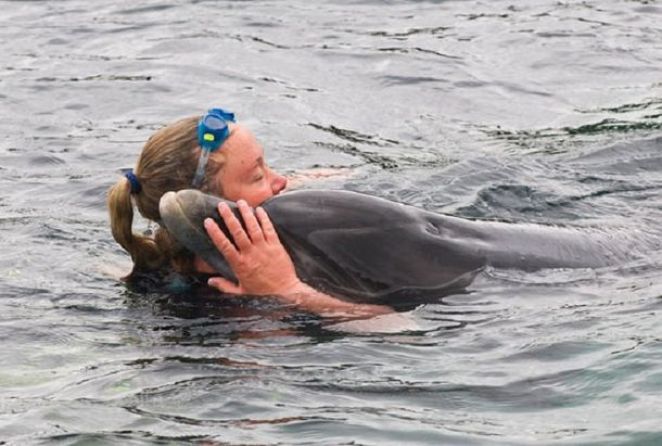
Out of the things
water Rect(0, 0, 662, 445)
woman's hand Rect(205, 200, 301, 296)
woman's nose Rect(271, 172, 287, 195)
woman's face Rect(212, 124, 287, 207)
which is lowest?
water Rect(0, 0, 662, 445)

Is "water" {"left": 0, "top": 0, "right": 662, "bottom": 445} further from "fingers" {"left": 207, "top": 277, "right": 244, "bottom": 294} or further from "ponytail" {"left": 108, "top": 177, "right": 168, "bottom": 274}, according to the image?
"ponytail" {"left": 108, "top": 177, "right": 168, "bottom": 274}

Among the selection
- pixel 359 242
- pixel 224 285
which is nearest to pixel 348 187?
pixel 224 285

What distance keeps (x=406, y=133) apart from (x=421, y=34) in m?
3.20

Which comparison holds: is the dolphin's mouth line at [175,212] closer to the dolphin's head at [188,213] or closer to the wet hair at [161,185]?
the dolphin's head at [188,213]

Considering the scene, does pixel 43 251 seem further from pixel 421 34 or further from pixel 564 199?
pixel 421 34

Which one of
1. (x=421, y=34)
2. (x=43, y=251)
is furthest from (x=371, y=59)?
(x=43, y=251)

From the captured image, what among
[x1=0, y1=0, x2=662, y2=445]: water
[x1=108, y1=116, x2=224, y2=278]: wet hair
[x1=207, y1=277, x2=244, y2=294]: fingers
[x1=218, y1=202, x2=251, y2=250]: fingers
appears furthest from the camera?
[x1=108, y1=116, x2=224, y2=278]: wet hair

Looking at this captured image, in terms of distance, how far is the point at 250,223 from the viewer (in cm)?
682

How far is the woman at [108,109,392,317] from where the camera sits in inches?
271

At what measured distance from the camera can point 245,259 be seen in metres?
6.89

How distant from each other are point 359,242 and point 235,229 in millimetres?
620

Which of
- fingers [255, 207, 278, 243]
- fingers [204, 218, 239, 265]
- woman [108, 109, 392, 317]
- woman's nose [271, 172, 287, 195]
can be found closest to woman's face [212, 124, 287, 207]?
woman [108, 109, 392, 317]

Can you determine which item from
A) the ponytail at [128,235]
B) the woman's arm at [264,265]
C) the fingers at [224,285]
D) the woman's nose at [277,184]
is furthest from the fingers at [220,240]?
the ponytail at [128,235]

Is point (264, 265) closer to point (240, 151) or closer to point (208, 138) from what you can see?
point (240, 151)
